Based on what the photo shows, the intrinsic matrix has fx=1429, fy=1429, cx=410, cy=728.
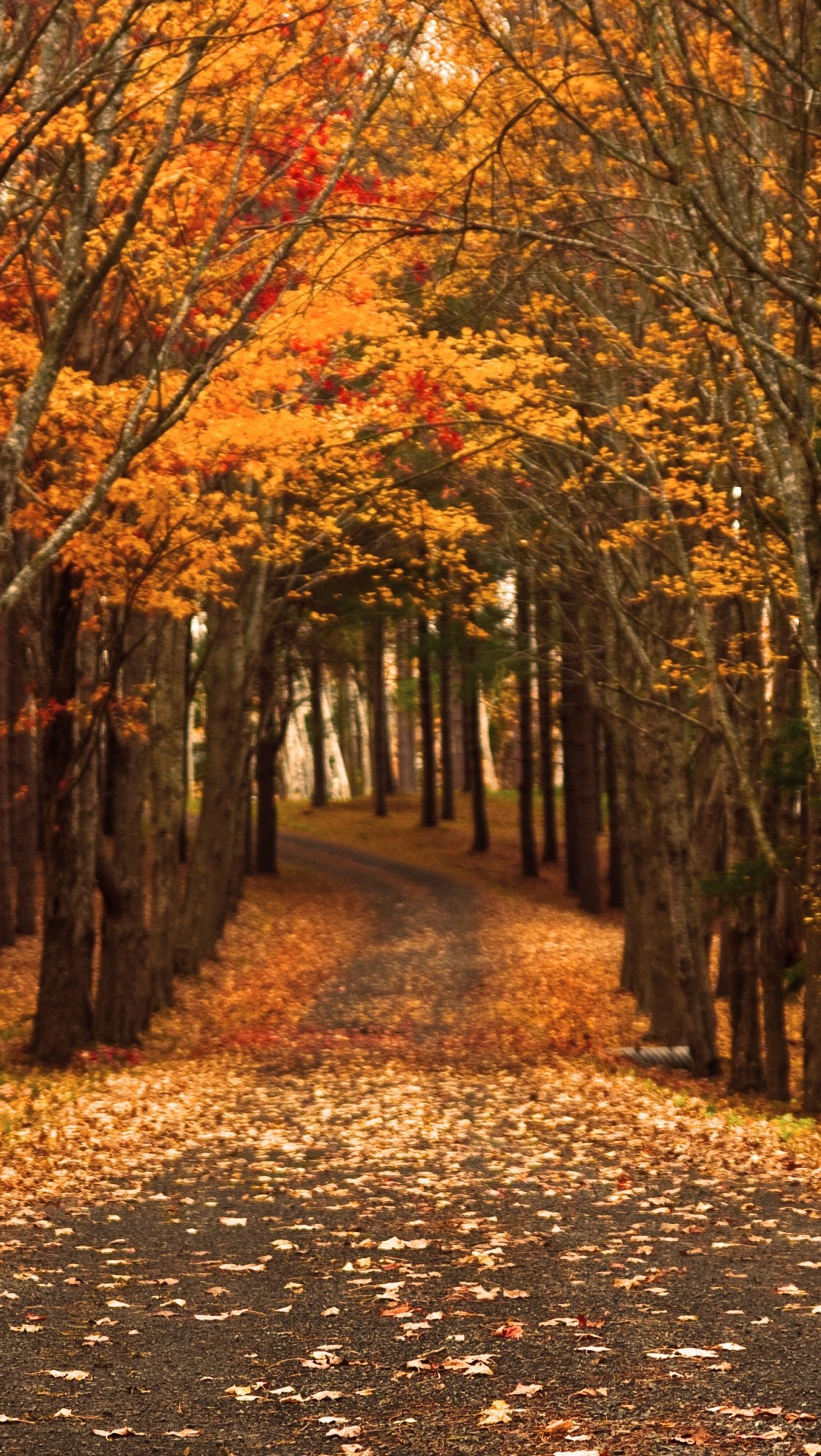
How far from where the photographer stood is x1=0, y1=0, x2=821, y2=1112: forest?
1006 centimetres

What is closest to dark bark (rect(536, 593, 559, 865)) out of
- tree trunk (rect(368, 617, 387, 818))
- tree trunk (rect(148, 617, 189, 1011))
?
tree trunk (rect(368, 617, 387, 818))

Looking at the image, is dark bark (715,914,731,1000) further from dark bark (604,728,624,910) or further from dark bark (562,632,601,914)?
dark bark (562,632,601,914)

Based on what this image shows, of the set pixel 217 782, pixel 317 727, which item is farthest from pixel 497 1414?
pixel 317 727

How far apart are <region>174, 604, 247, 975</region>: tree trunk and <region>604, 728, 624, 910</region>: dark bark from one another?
7.81 meters

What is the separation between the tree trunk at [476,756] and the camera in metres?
33.3

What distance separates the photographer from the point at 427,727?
36.7 metres

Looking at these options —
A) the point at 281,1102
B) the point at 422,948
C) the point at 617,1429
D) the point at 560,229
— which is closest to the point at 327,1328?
the point at 617,1429

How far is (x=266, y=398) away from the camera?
633 inches

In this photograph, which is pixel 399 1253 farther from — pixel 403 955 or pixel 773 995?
pixel 403 955

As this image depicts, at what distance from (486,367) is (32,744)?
36.3 ft

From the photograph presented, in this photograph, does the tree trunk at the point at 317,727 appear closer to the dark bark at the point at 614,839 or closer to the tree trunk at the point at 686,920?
the dark bark at the point at 614,839

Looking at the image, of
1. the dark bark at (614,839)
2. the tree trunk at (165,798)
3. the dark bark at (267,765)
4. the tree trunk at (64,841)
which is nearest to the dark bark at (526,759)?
the dark bark at (614,839)

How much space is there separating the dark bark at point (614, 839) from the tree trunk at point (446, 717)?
163 inches

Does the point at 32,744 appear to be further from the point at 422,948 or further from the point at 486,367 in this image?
the point at 486,367
